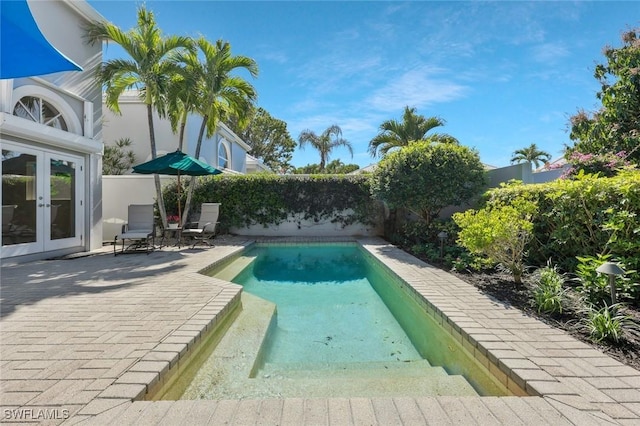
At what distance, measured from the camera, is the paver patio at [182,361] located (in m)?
2.12

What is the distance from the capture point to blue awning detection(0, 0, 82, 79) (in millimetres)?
2709

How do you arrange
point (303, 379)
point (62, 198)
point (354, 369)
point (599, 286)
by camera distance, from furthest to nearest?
point (62, 198), point (599, 286), point (354, 369), point (303, 379)

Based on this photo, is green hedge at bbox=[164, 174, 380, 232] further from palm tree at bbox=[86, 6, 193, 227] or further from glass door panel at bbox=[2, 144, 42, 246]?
glass door panel at bbox=[2, 144, 42, 246]

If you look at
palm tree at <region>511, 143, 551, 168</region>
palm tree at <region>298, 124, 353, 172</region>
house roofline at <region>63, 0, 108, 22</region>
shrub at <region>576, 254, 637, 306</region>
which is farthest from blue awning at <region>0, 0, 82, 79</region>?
palm tree at <region>511, 143, 551, 168</region>

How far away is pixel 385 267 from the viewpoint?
7363mm

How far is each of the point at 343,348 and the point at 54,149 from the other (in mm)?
8951

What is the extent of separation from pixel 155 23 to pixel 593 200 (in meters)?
11.6

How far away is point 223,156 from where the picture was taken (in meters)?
21.5

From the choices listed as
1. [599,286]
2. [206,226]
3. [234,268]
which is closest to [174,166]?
[206,226]

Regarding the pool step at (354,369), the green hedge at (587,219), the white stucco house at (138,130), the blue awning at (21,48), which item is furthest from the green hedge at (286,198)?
the blue awning at (21,48)

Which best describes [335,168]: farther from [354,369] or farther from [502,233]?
[354,369]

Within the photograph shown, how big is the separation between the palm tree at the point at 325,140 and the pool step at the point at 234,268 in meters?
22.6

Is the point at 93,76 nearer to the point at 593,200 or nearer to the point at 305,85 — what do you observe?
the point at 305,85

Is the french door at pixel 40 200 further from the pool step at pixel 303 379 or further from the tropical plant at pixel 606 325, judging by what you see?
the tropical plant at pixel 606 325
